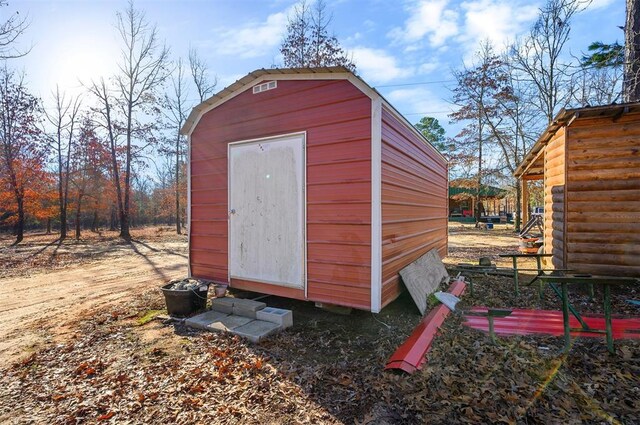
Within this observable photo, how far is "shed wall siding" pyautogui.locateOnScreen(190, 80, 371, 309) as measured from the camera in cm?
382

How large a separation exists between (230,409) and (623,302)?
5852 mm

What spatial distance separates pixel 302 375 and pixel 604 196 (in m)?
5.84

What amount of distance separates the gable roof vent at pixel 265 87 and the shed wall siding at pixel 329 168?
60 mm

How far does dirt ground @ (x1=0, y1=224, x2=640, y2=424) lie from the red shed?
0.74 meters

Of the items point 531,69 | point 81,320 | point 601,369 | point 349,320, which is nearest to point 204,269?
point 81,320

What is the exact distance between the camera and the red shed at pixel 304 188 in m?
3.83

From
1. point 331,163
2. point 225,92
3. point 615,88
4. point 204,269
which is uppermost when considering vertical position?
point 615,88

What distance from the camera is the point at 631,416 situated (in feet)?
7.15

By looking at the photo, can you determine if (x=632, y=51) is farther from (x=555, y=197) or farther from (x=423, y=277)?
(x=423, y=277)

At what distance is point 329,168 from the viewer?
405 centimetres

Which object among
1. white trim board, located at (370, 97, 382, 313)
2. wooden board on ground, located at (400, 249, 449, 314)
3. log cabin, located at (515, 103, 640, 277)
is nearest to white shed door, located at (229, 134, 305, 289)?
white trim board, located at (370, 97, 382, 313)

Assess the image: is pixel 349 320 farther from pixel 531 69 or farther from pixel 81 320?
pixel 531 69

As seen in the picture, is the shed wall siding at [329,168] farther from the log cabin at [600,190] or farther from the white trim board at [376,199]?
the log cabin at [600,190]

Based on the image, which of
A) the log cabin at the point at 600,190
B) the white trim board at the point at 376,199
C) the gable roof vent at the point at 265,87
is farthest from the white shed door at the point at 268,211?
the log cabin at the point at 600,190
